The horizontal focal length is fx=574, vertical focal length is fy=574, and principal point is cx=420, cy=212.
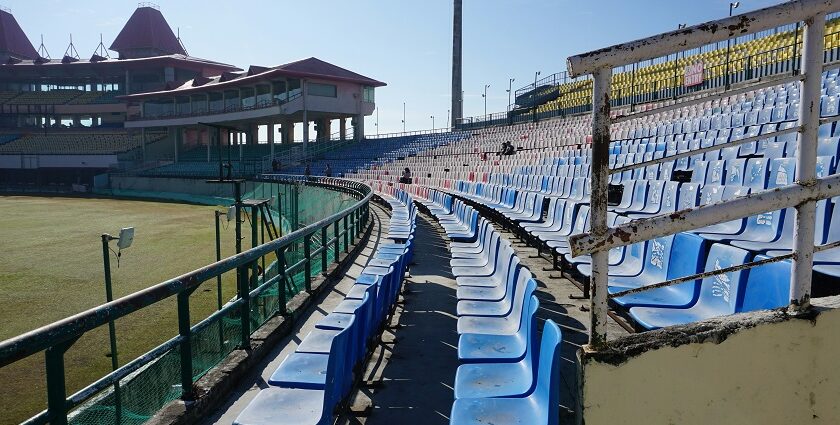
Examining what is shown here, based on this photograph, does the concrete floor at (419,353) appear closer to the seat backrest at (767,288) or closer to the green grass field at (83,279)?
the seat backrest at (767,288)

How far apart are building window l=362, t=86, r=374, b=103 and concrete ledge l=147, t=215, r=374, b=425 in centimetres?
4120

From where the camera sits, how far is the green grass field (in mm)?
7141

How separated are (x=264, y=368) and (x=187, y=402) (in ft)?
3.01

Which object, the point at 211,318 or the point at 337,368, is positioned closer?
the point at 337,368

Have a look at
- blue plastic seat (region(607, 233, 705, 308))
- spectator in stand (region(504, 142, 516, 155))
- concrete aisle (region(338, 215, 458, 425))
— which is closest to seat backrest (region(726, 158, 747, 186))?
Answer: blue plastic seat (region(607, 233, 705, 308))

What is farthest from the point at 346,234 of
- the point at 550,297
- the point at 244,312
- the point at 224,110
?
the point at 224,110

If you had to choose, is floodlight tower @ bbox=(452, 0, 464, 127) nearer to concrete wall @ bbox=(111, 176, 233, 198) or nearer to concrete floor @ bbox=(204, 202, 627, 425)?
concrete wall @ bbox=(111, 176, 233, 198)

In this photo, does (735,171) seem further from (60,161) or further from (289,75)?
(60,161)

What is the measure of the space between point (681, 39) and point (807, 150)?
530 millimetres

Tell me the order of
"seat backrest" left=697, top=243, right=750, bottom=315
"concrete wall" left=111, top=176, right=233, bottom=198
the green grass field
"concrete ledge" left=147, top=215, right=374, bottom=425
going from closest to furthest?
"seat backrest" left=697, top=243, right=750, bottom=315 < "concrete ledge" left=147, top=215, right=374, bottom=425 < the green grass field < "concrete wall" left=111, top=176, right=233, bottom=198

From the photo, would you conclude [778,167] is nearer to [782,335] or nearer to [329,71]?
[782,335]

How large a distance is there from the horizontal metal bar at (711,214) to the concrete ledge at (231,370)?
2494 millimetres

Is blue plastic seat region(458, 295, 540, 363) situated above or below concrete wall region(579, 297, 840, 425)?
below

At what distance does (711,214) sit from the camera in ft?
6.04
